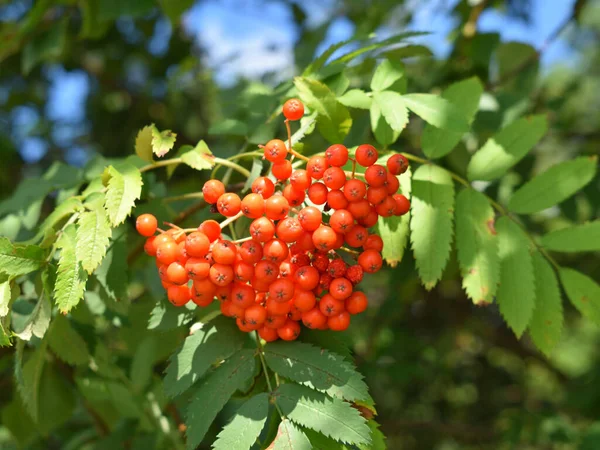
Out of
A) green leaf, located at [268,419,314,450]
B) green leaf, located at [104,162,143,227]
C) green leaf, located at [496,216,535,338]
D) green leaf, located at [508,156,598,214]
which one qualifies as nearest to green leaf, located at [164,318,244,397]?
green leaf, located at [268,419,314,450]

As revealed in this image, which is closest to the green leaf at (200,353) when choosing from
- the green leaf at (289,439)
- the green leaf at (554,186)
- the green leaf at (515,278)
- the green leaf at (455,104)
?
the green leaf at (289,439)

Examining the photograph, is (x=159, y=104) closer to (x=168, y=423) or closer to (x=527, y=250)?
(x=168, y=423)

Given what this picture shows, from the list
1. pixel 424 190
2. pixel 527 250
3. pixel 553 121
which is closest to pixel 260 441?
pixel 424 190

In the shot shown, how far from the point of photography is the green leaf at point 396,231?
5.94ft

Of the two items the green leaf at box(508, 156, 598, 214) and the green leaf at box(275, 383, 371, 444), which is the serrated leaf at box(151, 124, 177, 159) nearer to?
the green leaf at box(275, 383, 371, 444)

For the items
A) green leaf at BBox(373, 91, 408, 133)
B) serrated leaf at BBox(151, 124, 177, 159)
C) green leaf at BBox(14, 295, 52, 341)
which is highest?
serrated leaf at BBox(151, 124, 177, 159)

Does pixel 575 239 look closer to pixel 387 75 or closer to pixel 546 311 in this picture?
pixel 546 311

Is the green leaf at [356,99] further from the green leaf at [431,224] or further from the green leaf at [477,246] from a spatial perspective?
the green leaf at [477,246]

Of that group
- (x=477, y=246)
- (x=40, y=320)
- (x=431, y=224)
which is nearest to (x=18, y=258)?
(x=40, y=320)

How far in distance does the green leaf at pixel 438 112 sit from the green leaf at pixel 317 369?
32.6 inches

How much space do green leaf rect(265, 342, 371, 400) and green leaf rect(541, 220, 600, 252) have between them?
97cm

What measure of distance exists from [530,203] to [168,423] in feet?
5.81

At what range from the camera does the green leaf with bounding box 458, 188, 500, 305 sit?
182 centimetres

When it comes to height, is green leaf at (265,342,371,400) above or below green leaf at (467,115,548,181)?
below
